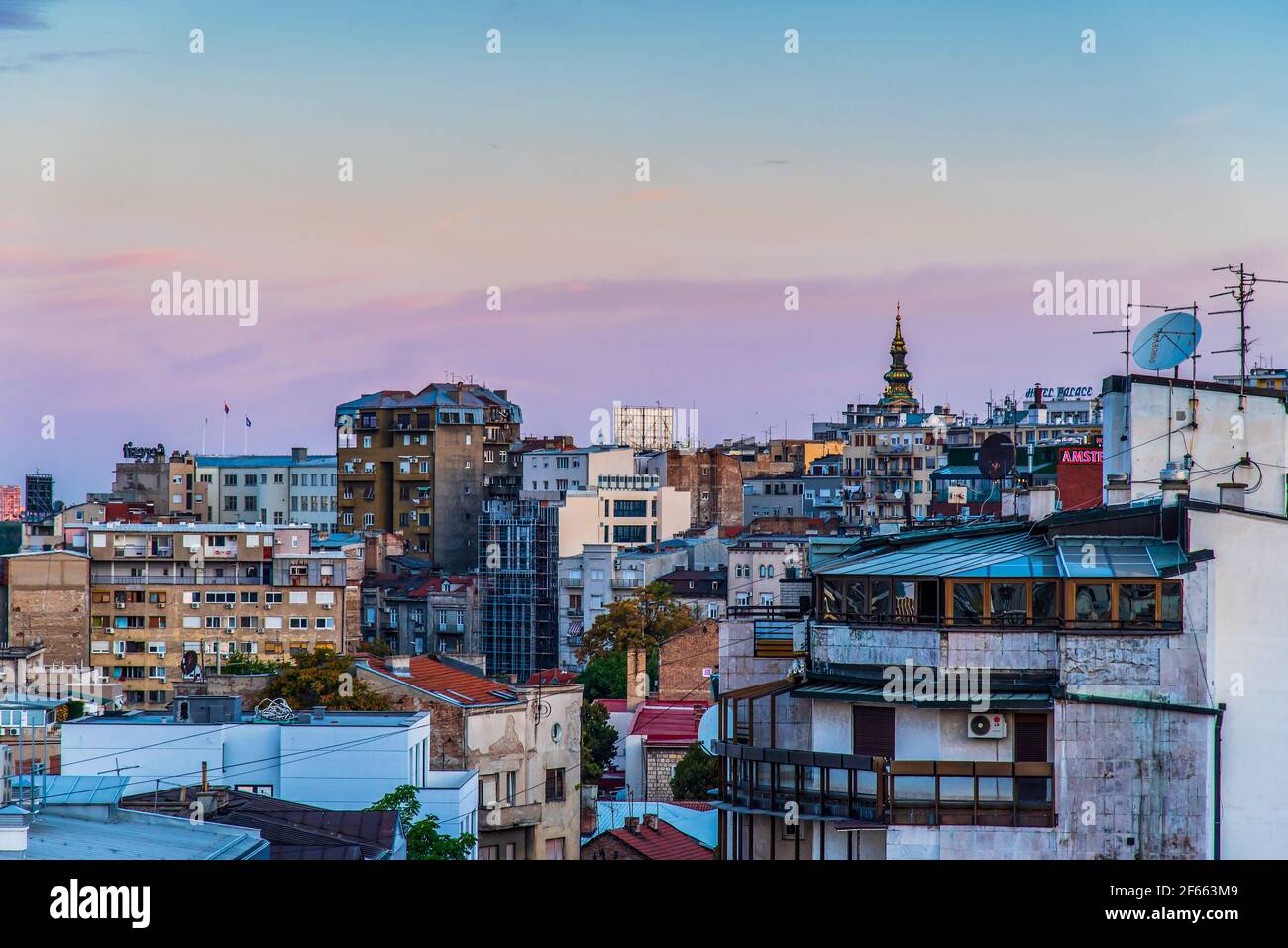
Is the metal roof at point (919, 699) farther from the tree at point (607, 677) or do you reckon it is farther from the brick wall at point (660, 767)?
the tree at point (607, 677)

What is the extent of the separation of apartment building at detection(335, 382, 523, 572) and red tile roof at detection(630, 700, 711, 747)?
48.1 m

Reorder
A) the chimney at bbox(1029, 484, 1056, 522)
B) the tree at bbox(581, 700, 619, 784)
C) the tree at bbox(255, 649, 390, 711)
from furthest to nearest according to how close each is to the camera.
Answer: the tree at bbox(581, 700, 619, 784) → the tree at bbox(255, 649, 390, 711) → the chimney at bbox(1029, 484, 1056, 522)

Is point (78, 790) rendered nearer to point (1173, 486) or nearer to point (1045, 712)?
point (1045, 712)

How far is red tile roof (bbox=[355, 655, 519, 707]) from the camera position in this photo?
37.4m

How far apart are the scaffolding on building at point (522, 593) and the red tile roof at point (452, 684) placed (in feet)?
141

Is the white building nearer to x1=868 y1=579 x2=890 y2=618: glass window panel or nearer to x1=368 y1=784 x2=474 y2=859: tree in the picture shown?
x1=368 y1=784 x2=474 y2=859: tree

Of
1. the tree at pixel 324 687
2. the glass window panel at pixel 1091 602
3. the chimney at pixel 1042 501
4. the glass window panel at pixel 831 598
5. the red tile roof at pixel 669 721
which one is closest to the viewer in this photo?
the glass window panel at pixel 1091 602

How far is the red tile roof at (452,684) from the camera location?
1473 inches

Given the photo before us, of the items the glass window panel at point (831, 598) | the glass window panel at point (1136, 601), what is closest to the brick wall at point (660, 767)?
the glass window panel at point (831, 598)

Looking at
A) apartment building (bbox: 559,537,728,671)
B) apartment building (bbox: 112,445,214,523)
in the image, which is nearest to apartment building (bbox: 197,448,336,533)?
apartment building (bbox: 112,445,214,523)

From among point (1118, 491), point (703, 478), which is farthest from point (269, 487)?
point (1118, 491)

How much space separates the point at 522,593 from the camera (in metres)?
87.7
